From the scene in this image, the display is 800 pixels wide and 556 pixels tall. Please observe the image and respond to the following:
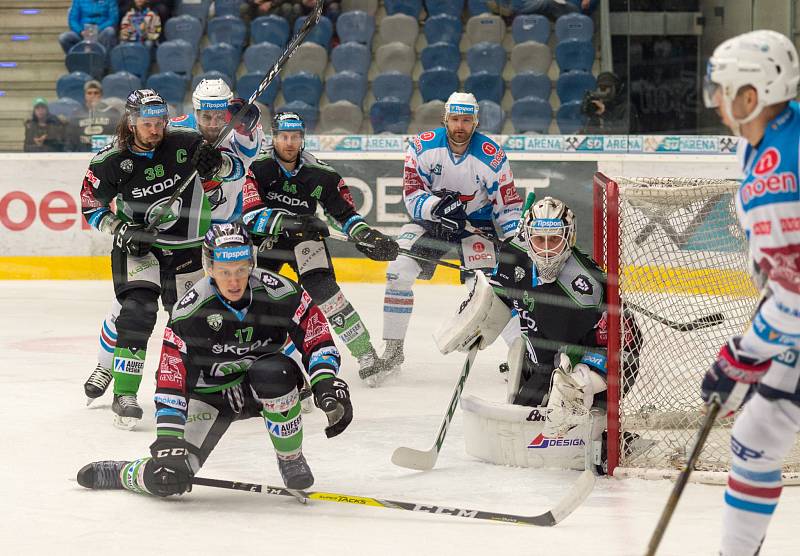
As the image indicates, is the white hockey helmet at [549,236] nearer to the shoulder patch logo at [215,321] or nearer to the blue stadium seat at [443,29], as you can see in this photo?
the shoulder patch logo at [215,321]

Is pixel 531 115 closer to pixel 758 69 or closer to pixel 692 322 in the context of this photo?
pixel 692 322

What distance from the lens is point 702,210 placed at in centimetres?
346

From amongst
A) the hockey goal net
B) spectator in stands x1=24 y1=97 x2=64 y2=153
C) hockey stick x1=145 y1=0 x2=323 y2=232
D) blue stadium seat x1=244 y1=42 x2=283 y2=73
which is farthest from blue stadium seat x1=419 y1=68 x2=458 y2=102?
the hockey goal net

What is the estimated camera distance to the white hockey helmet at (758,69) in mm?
2125

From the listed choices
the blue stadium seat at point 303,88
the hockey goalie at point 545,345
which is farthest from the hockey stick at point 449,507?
the blue stadium seat at point 303,88

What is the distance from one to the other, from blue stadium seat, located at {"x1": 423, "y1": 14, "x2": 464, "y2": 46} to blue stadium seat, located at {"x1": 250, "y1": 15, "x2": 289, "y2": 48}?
37.6 inches

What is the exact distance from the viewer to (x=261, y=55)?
7852mm

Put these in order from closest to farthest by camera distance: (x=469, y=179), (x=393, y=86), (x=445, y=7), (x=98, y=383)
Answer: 1. (x=98, y=383)
2. (x=469, y=179)
3. (x=393, y=86)
4. (x=445, y=7)

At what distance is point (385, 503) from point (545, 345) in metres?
0.79

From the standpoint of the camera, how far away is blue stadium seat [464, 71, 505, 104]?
7.30 meters

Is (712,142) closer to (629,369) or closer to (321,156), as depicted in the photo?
(321,156)

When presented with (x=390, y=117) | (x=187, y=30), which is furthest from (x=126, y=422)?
(x=187, y=30)

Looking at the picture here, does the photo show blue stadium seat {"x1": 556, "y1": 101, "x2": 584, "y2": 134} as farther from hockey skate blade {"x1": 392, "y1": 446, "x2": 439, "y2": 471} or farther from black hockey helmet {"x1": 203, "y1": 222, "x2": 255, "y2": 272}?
black hockey helmet {"x1": 203, "y1": 222, "x2": 255, "y2": 272}

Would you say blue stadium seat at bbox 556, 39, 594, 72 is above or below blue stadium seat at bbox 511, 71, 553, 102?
above
